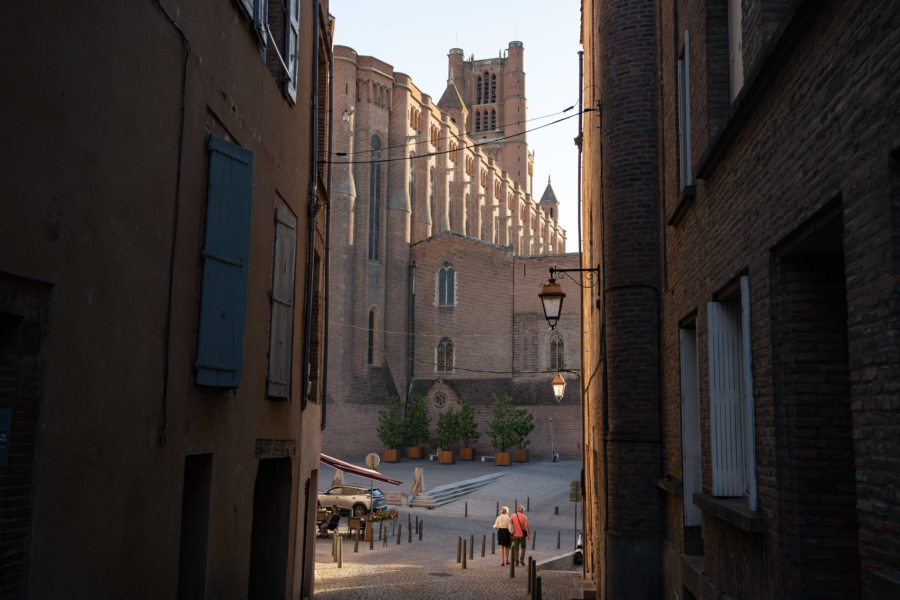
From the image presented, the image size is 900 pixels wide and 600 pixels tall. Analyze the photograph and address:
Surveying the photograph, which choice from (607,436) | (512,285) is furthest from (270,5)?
(512,285)

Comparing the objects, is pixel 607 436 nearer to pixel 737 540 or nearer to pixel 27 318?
pixel 737 540

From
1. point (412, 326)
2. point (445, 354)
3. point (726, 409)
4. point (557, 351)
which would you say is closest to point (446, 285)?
point (412, 326)

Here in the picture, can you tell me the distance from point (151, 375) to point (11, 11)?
238 cm

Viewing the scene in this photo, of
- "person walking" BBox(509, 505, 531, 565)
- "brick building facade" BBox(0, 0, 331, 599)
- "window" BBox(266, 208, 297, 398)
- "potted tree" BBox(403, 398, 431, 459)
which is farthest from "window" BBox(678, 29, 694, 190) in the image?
"potted tree" BBox(403, 398, 431, 459)

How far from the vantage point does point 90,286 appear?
4.76 meters

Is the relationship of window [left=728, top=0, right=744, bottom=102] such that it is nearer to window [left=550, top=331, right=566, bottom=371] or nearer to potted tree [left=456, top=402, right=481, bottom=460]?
potted tree [left=456, top=402, right=481, bottom=460]

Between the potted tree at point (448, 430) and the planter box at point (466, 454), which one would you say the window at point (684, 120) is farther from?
the planter box at point (466, 454)

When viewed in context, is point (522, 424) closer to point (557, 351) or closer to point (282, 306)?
point (557, 351)

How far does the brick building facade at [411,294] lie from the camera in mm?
48812

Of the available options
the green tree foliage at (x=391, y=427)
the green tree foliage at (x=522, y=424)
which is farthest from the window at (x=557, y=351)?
the green tree foliage at (x=391, y=427)

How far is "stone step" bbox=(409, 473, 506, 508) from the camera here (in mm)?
32125

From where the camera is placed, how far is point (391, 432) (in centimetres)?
4706

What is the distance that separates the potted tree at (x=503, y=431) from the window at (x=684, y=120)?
38.5 meters

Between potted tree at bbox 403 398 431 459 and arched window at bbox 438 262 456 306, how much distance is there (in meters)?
6.72
